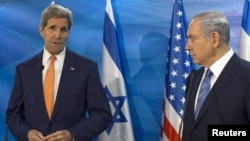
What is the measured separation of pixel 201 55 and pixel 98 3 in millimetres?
1675

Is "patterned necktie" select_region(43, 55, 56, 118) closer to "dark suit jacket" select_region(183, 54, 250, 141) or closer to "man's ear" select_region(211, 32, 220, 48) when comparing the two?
"dark suit jacket" select_region(183, 54, 250, 141)

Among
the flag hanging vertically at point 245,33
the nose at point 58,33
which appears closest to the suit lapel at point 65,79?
the nose at point 58,33

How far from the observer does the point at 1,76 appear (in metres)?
3.79

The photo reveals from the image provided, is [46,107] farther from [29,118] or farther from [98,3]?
[98,3]

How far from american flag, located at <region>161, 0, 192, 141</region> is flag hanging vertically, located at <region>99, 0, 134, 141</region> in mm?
343

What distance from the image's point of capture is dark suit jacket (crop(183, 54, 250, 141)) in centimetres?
212

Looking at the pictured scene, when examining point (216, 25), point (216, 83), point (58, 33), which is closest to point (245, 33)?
point (216, 25)

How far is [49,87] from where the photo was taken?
2.66 m

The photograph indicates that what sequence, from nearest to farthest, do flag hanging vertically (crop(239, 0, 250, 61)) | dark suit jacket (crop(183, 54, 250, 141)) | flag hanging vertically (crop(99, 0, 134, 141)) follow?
dark suit jacket (crop(183, 54, 250, 141)), flag hanging vertically (crop(239, 0, 250, 61)), flag hanging vertically (crop(99, 0, 134, 141))

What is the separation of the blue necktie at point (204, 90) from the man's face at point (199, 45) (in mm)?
61

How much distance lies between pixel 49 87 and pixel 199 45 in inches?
38.8

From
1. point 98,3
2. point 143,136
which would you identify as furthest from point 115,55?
point 143,136

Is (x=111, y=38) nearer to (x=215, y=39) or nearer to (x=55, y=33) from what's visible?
(x=55, y=33)

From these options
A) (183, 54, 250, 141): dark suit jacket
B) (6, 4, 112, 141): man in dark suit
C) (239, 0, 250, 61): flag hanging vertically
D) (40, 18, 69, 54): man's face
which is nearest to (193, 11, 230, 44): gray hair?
(183, 54, 250, 141): dark suit jacket
